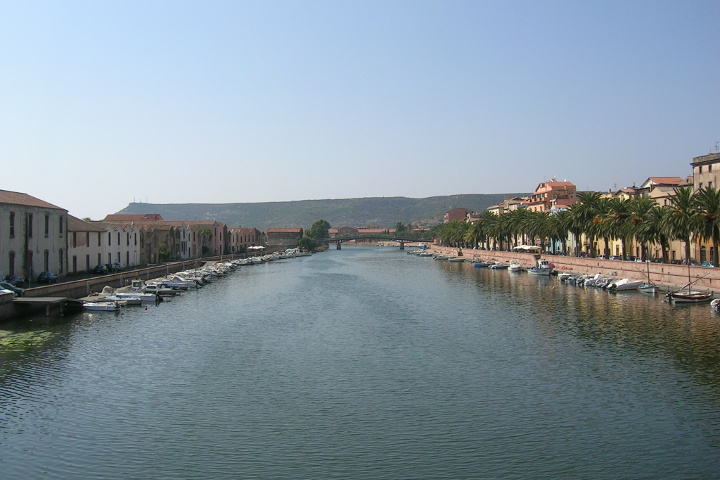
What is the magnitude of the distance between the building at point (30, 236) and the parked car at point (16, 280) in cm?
74

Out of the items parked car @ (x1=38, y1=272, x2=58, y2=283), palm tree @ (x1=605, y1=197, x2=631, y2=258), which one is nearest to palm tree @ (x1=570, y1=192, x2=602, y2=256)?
palm tree @ (x1=605, y1=197, x2=631, y2=258)

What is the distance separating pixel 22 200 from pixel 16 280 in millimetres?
10289

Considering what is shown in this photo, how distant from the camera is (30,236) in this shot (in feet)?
217

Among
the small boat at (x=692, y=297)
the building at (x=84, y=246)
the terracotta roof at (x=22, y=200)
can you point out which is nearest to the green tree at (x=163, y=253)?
the building at (x=84, y=246)

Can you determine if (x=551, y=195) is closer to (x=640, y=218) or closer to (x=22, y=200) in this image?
(x=640, y=218)

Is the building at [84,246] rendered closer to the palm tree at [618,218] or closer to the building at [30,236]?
the building at [30,236]

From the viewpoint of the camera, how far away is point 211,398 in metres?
30.9

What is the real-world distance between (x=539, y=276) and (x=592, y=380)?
7213 centimetres

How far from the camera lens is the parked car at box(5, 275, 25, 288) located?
197 feet

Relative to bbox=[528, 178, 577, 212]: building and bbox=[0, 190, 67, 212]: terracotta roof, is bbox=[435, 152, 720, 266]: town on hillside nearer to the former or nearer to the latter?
bbox=[528, 178, 577, 212]: building

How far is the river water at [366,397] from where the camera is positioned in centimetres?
2303

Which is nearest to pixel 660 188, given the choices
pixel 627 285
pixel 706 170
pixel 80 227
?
pixel 706 170

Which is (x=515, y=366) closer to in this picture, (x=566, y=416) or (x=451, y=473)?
(x=566, y=416)

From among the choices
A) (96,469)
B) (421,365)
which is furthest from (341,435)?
(421,365)
